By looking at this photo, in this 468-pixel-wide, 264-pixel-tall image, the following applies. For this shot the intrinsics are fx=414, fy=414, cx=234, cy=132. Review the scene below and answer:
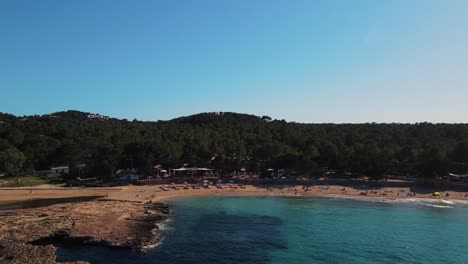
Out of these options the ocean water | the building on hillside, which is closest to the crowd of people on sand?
the ocean water

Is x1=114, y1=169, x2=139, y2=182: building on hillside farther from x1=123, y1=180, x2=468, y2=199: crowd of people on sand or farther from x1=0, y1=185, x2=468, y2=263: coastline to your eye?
x1=123, y1=180, x2=468, y2=199: crowd of people on sand

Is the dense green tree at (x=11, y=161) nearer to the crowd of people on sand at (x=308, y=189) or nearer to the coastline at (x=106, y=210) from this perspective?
the coastline at (x=106, y=210)

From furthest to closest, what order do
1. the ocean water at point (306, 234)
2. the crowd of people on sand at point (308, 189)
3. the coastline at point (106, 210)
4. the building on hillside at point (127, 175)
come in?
the building on hillside at point (127, 175), the crowd of people on sand at point (308, 189), the coastline at point (106, 210), the ocean water at point (306, 234)

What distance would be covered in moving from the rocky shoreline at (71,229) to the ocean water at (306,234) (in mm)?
1621

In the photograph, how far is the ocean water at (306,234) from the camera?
33.1 metres

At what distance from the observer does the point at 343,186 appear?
75375mm

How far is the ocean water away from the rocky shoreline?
5.32 ft

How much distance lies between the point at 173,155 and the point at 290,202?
101 feet

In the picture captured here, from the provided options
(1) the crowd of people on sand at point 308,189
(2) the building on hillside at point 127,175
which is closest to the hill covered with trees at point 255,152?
(2) the building on hillside at point 127,175

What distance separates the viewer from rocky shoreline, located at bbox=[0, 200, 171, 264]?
32.7 meters

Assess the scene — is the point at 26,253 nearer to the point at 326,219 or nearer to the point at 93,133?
the point at 326,219

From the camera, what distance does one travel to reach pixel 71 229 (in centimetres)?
3931

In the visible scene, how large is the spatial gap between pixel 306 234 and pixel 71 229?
2279 centimetres

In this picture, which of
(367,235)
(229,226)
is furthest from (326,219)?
(229,226)
